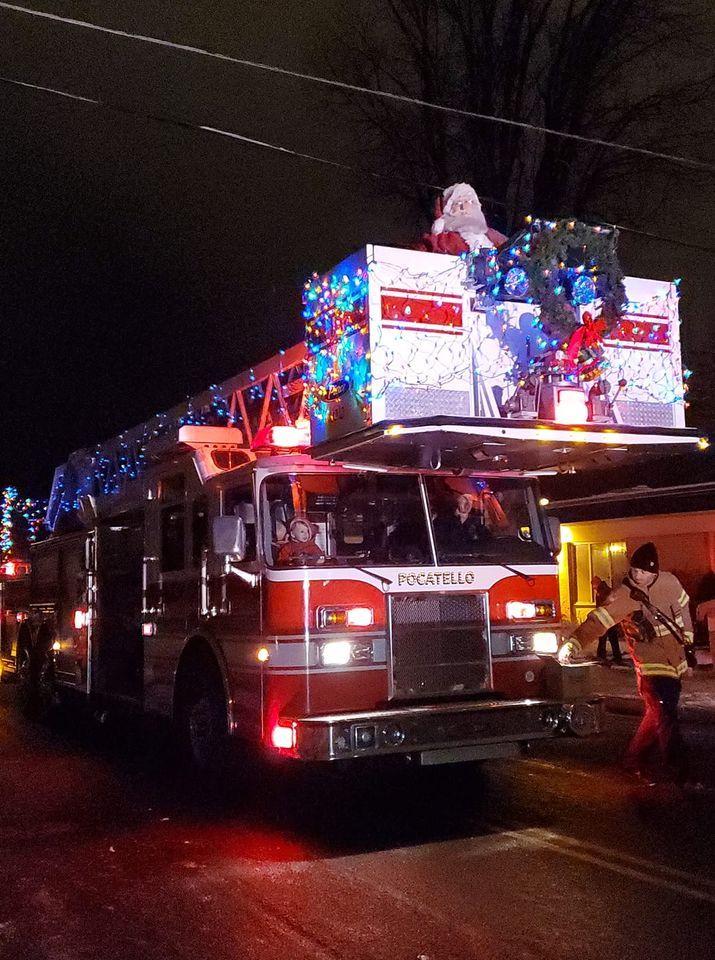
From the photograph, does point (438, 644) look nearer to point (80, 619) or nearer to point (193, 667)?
point (193, 667)

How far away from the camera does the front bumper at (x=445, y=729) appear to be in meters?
6.34

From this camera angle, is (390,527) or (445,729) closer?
(445,729)

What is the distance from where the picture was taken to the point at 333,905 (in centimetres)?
533

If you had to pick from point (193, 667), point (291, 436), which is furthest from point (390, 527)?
point (193, 667)

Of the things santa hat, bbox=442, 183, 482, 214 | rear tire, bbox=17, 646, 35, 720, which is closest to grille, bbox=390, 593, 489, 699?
santa hat, bbox=442, 183, 482, 214

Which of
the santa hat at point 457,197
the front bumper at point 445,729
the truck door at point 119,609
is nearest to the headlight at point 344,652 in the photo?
the front bumper at point 445,729

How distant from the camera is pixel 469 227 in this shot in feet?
23.8

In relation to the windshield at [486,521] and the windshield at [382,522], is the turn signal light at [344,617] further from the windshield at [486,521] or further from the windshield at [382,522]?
the windshield at [486,521]

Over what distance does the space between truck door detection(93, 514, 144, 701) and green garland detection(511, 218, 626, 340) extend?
15.6 ft

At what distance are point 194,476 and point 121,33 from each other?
438 centimetres

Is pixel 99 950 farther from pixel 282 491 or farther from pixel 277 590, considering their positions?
pixel 282 491

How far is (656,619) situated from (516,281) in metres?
2.80

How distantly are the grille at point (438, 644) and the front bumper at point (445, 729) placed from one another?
0.97 feet

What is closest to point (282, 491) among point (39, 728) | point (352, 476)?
point (352, 476)
